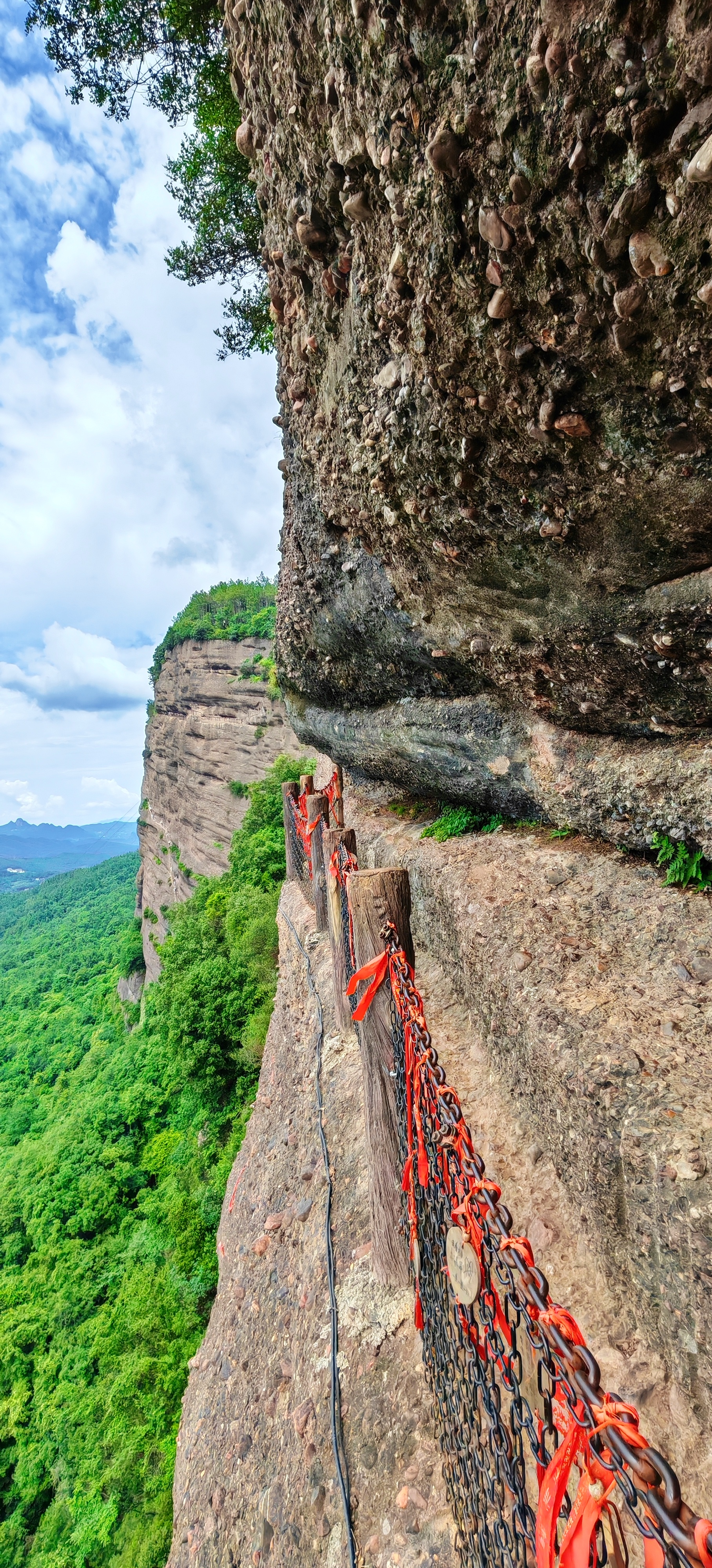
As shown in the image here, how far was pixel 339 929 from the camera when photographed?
500 cm

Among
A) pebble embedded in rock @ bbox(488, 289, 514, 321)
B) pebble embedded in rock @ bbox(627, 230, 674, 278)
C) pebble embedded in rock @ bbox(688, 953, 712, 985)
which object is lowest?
pebble embedded in rock @ bbox(688, 953, 712, 985)

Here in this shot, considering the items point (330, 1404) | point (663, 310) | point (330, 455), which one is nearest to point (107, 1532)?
point (330, 1404)

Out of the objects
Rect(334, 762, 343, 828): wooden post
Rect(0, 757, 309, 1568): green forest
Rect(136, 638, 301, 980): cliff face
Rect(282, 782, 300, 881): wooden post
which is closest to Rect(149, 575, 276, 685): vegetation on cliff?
Rect(136, 638, 301, 980): cliff face

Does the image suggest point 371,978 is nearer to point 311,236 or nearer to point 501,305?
point 501,305

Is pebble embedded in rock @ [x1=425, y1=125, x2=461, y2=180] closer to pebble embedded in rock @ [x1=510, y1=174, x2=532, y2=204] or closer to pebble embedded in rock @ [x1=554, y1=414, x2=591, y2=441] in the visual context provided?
pebble embedded in rock @ [x1=510, y1=174, x2=532, y2=204]

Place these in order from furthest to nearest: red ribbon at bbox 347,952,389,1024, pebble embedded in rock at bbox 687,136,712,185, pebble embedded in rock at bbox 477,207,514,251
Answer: red ribbon at bbox 347,952,389,1024, pebble embedded in rock at bbox 477,207,514,251, pebble embedded in rock at bbox 687,136,712,185

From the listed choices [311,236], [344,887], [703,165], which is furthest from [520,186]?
[344,887]

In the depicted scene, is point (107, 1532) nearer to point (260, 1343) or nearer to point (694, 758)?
point (260, 1343)

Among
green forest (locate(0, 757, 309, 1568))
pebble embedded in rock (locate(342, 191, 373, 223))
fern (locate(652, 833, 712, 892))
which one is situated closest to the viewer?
pebble embedded in rock (locate(342, 191, 373, 223))

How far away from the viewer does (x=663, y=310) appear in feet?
7.40

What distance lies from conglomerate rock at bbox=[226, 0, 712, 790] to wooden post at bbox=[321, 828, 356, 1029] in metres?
1.73

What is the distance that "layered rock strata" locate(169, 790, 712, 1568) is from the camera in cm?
213

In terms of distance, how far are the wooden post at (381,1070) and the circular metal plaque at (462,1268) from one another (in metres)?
1.03

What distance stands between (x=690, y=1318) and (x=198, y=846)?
28142 mm
